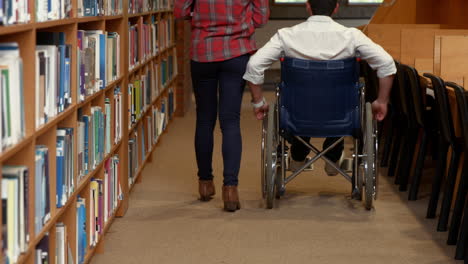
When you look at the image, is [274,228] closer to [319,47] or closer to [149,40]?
[319,47]

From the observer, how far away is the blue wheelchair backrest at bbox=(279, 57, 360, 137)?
15.6 feet

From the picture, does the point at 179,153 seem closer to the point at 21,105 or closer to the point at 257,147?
the point at 257,147

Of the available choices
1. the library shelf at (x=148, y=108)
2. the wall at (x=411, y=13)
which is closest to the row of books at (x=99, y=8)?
the library shelf at (x=148, y=108)

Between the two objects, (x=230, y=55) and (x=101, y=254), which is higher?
(x=230, y=55)

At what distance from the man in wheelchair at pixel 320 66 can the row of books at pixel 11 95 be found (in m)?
2.43

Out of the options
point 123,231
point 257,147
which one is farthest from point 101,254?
point 257,147

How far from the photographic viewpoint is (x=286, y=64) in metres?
4.79

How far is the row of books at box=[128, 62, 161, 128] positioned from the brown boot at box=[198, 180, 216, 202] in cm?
54

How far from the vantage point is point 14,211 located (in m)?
2.49

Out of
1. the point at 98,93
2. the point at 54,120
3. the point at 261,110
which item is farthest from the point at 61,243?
the point at 261,110

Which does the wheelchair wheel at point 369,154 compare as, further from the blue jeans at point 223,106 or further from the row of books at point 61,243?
the row of books at point 61,243

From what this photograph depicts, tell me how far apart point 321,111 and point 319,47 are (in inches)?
13.4

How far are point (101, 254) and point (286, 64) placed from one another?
140 cm

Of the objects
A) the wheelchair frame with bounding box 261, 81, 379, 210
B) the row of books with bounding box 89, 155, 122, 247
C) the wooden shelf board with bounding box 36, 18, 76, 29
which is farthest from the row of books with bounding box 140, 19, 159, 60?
the wooden shelf board with bounding box 36, 18, 76, 29
